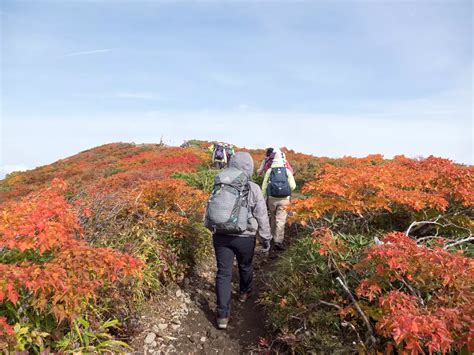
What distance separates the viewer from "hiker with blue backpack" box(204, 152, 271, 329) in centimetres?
436

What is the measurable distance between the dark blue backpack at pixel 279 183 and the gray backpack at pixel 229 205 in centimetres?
224

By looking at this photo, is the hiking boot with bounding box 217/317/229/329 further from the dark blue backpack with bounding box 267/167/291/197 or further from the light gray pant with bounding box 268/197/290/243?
→ the dark blue backpack with bounding box 267/167/291/197

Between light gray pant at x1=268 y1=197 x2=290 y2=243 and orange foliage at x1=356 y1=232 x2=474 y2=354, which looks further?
light gray pant at x1=268 y1=197 x2=290 y2=243

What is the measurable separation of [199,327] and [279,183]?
320 centimetres

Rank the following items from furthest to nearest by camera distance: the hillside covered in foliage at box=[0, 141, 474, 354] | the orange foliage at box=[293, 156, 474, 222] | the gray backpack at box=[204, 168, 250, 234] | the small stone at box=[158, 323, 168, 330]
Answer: the orange foliage at box=[293, 156, 474, 222]
the small stone at box=[158, 323, 168, 330]
the gray backpack at box=[204, 168, 250, 234]
the hillside covered in foliage at box=[0, 141, 474, 354]

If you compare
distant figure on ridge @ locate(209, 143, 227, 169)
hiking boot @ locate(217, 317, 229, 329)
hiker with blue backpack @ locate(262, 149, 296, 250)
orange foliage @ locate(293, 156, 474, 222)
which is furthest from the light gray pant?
distant figure on ridge @ locate(209, 143, 227, 169)

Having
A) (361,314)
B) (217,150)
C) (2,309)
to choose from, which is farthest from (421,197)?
(217,150)

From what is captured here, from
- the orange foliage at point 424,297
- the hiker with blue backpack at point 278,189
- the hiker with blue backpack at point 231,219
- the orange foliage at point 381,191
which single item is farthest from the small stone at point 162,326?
the hiker with blue backpack at point 278,189

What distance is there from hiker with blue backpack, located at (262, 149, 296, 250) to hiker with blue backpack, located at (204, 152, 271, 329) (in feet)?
6.60

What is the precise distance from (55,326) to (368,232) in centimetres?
451

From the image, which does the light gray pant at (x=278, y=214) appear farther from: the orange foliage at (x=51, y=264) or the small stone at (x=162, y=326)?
the orange foliage at (x=51, y=264)

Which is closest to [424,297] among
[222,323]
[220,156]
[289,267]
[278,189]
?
[289,267]

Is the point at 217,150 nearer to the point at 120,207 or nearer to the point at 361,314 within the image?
the point at 120,207

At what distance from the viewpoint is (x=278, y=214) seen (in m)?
6.98
